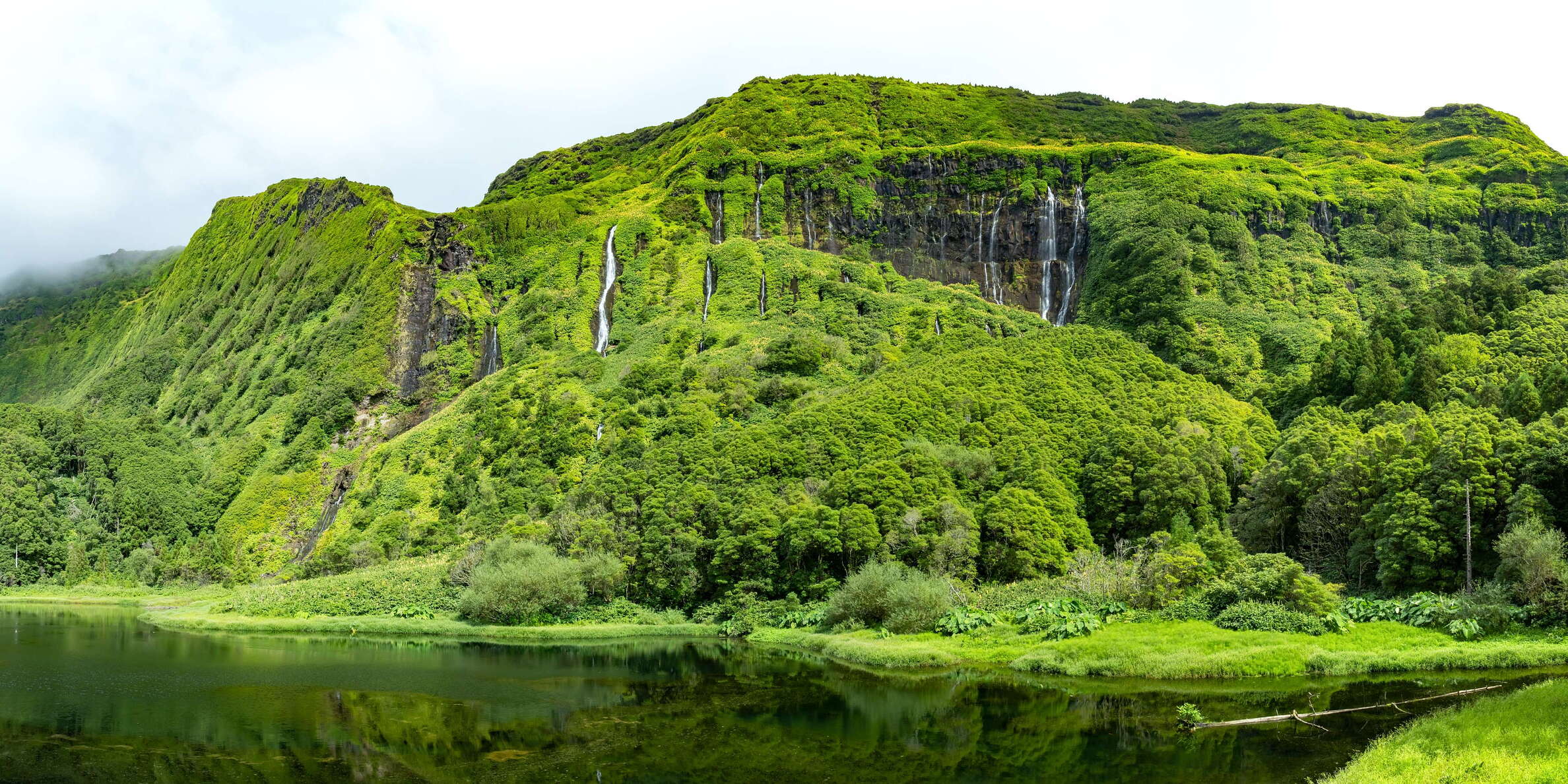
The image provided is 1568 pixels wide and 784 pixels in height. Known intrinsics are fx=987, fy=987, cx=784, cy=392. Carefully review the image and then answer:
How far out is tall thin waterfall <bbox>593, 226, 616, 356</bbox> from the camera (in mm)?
161500

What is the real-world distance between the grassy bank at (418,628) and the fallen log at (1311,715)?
49079mm

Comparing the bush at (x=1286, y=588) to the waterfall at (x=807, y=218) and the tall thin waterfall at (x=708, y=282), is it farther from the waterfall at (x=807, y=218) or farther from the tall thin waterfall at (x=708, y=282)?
the waterfall at (x=807, y=218)

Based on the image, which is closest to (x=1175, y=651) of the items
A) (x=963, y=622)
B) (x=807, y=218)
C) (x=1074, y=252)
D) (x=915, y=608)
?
(x=963, y=622)

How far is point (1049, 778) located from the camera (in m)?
35.4

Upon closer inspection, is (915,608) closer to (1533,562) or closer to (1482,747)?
(1533,562)

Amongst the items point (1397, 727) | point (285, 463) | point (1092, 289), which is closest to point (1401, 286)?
point (1092, 289)

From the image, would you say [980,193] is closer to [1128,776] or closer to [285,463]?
[285,463]

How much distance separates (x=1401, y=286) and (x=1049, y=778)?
143m

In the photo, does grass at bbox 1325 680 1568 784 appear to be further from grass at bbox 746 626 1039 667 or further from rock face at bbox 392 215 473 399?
rock face at bbox 392 215 473 399

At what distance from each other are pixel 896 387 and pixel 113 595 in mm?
104242

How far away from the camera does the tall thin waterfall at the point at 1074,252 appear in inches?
6732

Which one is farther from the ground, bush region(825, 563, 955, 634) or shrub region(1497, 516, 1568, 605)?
shrub region(1497, 516, 1568, 605)

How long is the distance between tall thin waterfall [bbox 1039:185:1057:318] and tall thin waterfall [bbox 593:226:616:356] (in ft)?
243

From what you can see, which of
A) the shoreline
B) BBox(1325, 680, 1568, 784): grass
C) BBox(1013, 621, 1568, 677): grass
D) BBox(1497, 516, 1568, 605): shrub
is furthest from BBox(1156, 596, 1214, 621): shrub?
BBox(1325, 680, 1568, 784): grass
